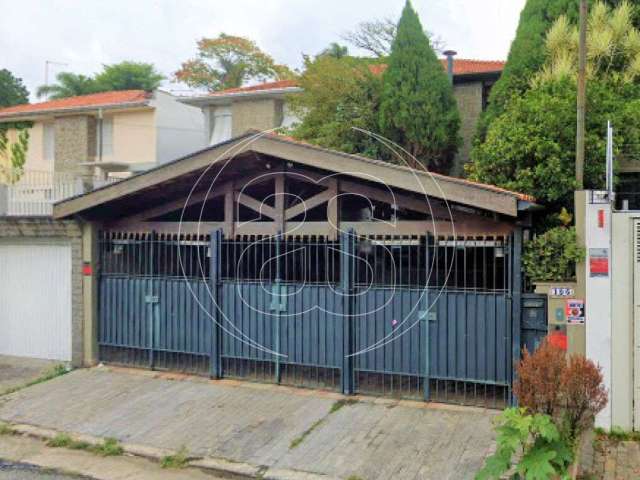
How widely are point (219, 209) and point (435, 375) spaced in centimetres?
450

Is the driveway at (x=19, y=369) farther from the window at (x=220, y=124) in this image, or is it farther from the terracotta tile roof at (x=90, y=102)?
the terracotta tile roof at (x=90, y=102)

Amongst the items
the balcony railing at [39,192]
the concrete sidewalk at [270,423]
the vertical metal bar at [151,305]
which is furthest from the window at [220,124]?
the concrete sidewalk at [270,423]

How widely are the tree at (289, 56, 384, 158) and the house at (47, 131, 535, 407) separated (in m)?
5.36

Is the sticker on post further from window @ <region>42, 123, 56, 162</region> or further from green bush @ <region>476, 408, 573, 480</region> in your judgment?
window @ <region>42, 123, 56, 162</region>

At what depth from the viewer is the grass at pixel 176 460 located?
6848mm

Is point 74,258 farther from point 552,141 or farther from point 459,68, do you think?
point 459,68

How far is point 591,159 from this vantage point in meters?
10.3

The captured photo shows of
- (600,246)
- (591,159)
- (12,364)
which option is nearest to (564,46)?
(591,159)

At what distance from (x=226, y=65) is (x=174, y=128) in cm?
1456

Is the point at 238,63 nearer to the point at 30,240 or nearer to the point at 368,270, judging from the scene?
the point at 30,240

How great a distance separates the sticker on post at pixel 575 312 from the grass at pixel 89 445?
17.2ft

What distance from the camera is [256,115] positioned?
20984mm

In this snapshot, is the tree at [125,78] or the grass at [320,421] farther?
the tree at [125,78]

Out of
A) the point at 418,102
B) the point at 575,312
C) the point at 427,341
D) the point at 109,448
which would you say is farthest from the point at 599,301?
the point at 418,102
